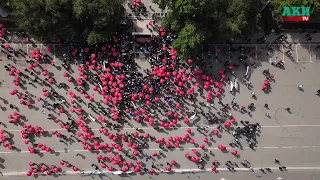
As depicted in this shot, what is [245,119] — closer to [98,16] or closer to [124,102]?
[124,102]

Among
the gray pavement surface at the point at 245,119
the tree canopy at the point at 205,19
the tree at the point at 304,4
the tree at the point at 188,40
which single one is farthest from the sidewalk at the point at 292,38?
the tree at the point at 188,40

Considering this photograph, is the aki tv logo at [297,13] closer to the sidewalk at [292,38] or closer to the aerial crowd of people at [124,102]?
the sidewalk at [292,38]

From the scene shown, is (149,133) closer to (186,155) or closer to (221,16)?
(186,155)

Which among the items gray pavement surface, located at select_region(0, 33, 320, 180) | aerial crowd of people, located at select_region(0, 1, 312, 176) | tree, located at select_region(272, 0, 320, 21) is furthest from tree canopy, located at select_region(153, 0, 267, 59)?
gray pavement surface, located at select_region(0, 33, 320, 180)

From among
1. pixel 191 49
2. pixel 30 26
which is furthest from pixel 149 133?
pixel 30 26

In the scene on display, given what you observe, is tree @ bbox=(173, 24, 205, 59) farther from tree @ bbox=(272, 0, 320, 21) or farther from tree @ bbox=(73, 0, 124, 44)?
tree @ bbox=(272, 0, 320, 21)

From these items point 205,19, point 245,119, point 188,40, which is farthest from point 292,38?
point 188,40
